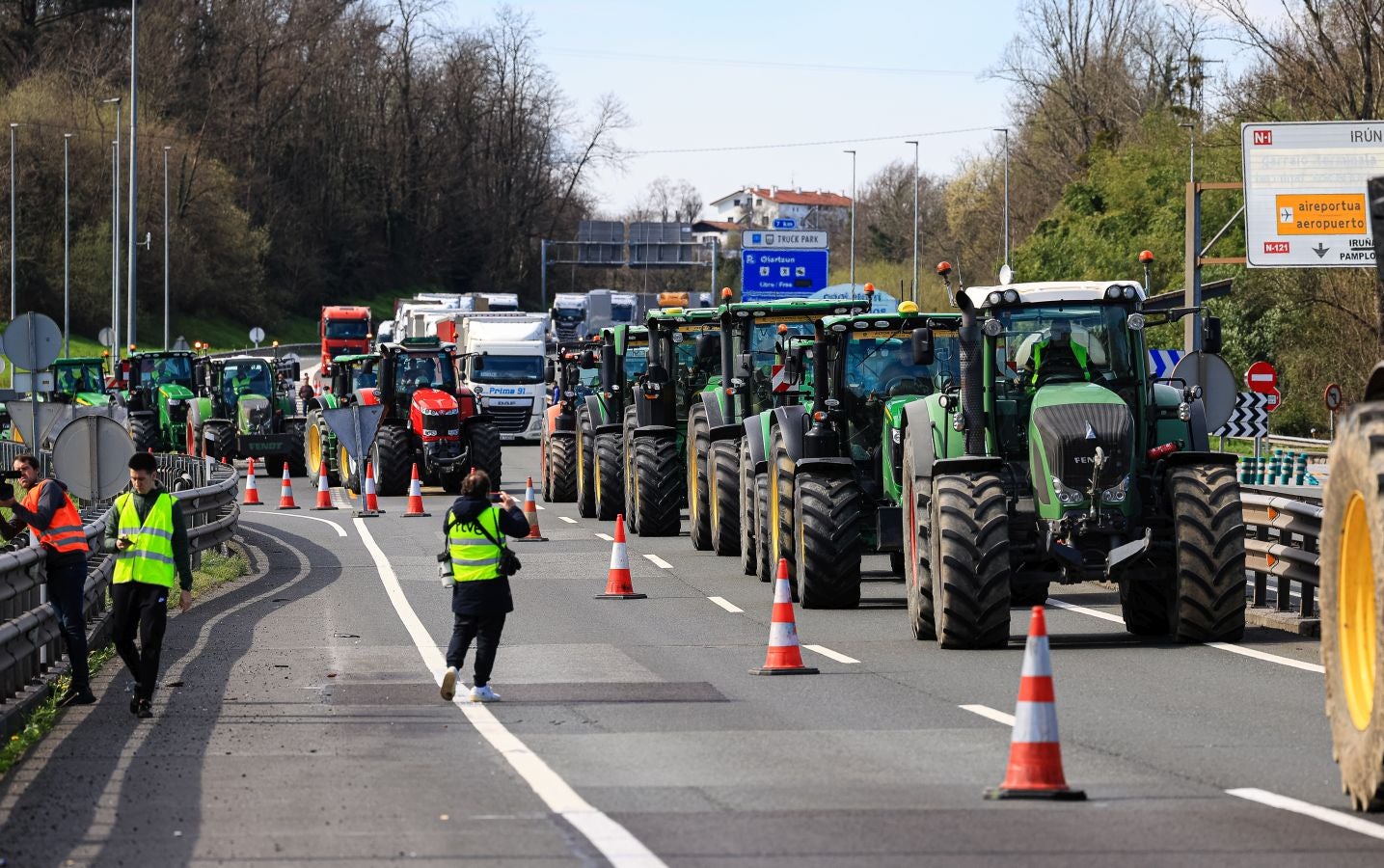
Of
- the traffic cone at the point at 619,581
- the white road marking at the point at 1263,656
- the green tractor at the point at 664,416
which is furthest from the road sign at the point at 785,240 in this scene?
the white road marking at the point at 1263,656

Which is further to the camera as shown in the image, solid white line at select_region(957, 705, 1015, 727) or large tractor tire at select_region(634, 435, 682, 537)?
large tractor tire at select_region(634, 435, 682, 537)

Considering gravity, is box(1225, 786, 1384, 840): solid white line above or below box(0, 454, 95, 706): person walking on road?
below

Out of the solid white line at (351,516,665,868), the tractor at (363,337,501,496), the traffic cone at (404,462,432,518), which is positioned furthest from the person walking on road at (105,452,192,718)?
the tractor at (363,337,501,496)

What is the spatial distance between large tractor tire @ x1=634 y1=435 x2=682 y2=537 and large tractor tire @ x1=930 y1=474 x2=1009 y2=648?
12.1 metres

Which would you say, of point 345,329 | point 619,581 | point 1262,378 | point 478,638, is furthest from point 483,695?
point 345,329

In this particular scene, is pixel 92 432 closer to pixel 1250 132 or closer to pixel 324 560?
pixel 324 560

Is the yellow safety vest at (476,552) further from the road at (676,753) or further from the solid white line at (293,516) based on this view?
the solid white line at (293,516)

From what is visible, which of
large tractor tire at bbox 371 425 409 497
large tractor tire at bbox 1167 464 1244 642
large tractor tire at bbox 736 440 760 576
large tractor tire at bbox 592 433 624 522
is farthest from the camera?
large tractor tire at bbox 371 425 409 497

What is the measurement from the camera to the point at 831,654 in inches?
621

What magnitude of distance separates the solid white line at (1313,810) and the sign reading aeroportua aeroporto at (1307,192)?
24832 millimetres

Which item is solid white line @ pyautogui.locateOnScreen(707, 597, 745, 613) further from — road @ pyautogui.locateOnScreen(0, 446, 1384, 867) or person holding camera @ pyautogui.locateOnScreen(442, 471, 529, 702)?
person holding camera @ pyautogui.locateOnScreen(442, 471, 529, 702)

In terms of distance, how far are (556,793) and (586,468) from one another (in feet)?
74.1

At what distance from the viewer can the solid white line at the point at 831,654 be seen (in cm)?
1533

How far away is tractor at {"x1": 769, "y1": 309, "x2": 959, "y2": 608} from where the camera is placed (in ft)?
61.7
